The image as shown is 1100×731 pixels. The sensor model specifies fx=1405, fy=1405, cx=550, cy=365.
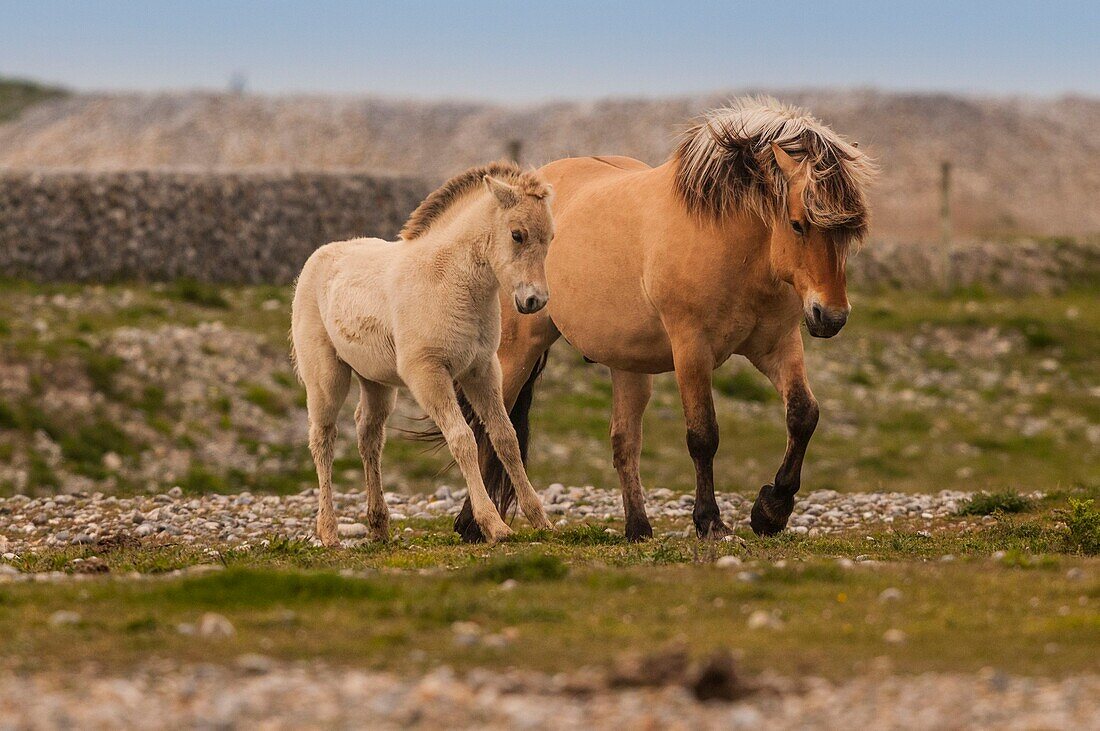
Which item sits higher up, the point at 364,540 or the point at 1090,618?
the point at 1090,618

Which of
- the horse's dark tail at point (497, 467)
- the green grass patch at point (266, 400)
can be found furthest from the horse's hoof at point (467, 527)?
the green grass patch at point (266, 400)

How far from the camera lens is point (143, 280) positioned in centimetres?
2523

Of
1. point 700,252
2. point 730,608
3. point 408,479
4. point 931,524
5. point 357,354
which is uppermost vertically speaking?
point 700,252

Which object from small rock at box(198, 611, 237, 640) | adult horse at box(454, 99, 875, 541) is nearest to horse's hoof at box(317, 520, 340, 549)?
adult horse at box(454, 99, 875, 541)

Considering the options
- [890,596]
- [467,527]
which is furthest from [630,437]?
[890,596]

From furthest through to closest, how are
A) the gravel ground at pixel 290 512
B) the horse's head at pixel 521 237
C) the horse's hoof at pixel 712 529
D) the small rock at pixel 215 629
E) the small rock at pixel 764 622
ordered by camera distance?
the gravel ground at pixel 290 512 → the horse's hoof at pixel 712 529 → the horse's head at pixel 521 237 → the small rock at pixel 764 622 → the small rock at pixel 215 629

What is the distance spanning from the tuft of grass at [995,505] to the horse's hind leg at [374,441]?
548 centimetres

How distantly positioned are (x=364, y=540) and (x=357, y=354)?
5.40ft

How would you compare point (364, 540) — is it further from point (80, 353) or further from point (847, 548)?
point (80, 353)

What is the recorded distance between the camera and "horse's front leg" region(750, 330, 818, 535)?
10.9 metres

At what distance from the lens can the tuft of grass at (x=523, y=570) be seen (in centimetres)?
842

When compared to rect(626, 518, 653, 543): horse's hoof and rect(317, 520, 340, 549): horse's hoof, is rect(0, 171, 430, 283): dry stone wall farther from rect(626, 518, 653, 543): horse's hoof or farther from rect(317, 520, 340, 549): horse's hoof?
rect(626, 518, 653, 543): horse's hoof

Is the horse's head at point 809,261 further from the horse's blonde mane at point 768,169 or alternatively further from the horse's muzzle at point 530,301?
the horse's muzzle at point 530,301

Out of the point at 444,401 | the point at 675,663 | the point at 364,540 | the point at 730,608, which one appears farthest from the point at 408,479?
the point at 675,663
